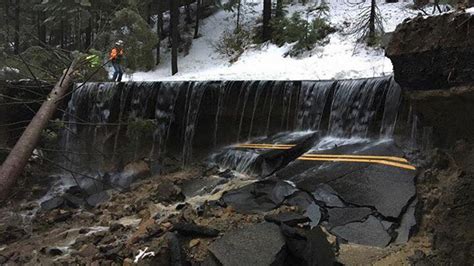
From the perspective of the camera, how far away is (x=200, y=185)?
30.2ft

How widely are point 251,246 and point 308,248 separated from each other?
63 centimetres

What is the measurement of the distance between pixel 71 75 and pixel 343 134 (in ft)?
21.5

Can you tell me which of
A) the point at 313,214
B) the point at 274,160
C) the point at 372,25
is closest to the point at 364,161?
the point at 313,214

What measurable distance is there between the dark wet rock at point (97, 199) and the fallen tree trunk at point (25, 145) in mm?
4880

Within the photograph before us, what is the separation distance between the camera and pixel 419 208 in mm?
5410

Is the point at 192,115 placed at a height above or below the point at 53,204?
above

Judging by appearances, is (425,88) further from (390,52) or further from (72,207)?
(72,207)

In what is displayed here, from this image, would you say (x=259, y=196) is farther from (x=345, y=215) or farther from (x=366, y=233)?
(x=366, y=233)

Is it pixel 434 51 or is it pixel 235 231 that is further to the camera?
pixel 235 231

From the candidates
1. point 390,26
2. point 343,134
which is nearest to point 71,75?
point 343,134

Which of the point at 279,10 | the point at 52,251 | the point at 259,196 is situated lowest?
the point at 52,251

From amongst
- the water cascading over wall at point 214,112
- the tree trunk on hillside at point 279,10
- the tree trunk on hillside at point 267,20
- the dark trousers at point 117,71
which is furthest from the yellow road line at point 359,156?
the tree trunk on hillside at point 279,10

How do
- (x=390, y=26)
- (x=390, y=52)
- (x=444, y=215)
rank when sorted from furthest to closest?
(x=390, y=26) < (x=390, y=52) < (x=444, y=215)

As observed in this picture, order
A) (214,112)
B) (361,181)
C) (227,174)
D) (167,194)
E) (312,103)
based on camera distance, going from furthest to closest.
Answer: (214,112) → (312,103) → (227,174) → (167,194) → (361,181)
